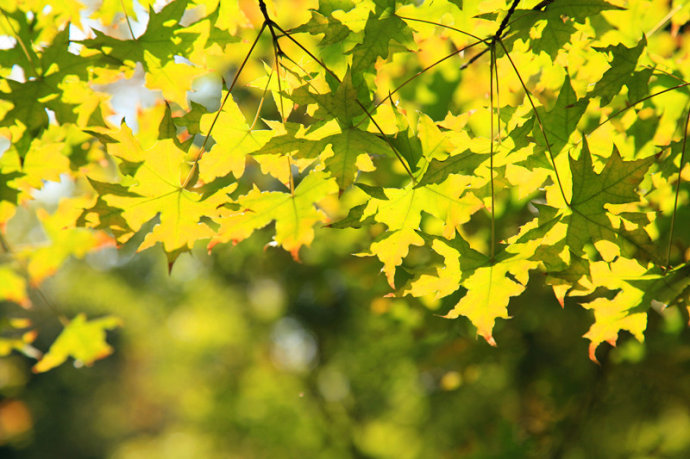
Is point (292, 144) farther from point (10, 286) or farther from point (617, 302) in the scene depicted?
point (10, 286)

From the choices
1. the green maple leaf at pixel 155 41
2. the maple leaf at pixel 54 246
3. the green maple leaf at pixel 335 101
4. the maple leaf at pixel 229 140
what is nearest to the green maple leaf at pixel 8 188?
the green maple leaf at pixel 155 41

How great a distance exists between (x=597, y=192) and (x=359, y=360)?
3684 millimetres

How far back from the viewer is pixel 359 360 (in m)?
4.39

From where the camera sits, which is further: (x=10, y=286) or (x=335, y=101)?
(x=10, y=286)

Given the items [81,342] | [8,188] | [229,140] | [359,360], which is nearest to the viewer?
[229,140]

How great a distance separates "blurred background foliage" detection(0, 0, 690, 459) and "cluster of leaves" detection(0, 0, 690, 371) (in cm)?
12

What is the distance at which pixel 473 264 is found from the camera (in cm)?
94

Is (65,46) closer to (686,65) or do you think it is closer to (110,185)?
(110,185)

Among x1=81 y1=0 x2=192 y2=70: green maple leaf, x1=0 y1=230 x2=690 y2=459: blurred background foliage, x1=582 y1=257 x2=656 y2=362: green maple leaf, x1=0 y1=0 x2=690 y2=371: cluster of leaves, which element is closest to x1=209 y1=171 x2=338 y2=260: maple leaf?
x1=0 y1=0 x2=690 y2=371: cluster of leaves

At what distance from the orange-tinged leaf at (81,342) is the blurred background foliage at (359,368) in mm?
484

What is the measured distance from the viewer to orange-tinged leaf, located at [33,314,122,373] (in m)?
1.93

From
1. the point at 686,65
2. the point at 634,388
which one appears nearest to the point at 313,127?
the point at 686,65

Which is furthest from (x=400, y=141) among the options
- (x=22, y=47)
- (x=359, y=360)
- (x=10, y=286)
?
(x=359, y=360)

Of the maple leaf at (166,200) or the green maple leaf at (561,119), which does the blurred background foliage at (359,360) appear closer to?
the maple leaf at (166,200)
